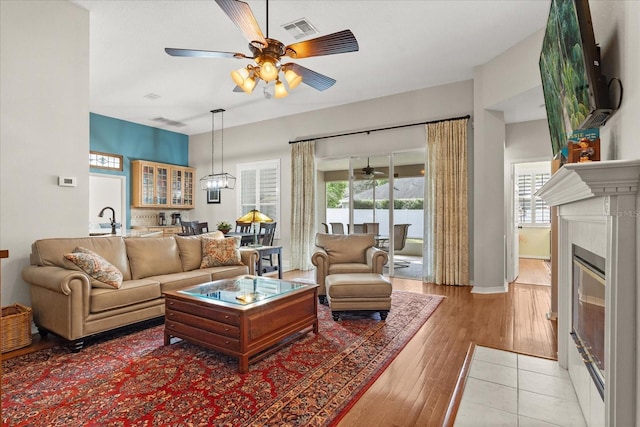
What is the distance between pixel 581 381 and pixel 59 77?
5043 millimetres

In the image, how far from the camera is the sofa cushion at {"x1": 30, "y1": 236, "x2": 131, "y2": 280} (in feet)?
10.1

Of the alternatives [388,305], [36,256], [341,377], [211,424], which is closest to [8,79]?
[36,256]

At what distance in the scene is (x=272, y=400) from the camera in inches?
80.5

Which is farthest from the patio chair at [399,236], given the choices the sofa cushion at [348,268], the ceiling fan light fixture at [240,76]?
the ceiling fan light fixture at [240,76]

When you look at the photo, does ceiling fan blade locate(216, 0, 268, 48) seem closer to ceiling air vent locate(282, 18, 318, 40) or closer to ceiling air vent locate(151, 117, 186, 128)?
ceiling air vent locate(282, 18, 318, 40)

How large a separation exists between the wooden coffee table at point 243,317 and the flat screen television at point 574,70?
2312 millimetres

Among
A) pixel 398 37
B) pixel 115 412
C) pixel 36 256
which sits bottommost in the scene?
pixel 115 412

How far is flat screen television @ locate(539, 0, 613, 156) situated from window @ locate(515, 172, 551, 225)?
6.44m

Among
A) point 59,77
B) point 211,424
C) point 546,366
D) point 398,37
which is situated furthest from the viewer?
point 398,37

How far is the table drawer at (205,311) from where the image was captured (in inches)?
97.0

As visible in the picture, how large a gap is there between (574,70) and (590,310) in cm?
128

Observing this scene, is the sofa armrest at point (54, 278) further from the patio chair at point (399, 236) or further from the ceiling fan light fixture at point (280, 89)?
the patio chair at point (399, 236)

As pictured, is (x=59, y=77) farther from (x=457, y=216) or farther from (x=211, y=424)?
(x=457, y=216)

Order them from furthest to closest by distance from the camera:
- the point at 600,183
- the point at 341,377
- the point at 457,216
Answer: the point at 457,216 → the point at 341,377 → the point at 600,183
